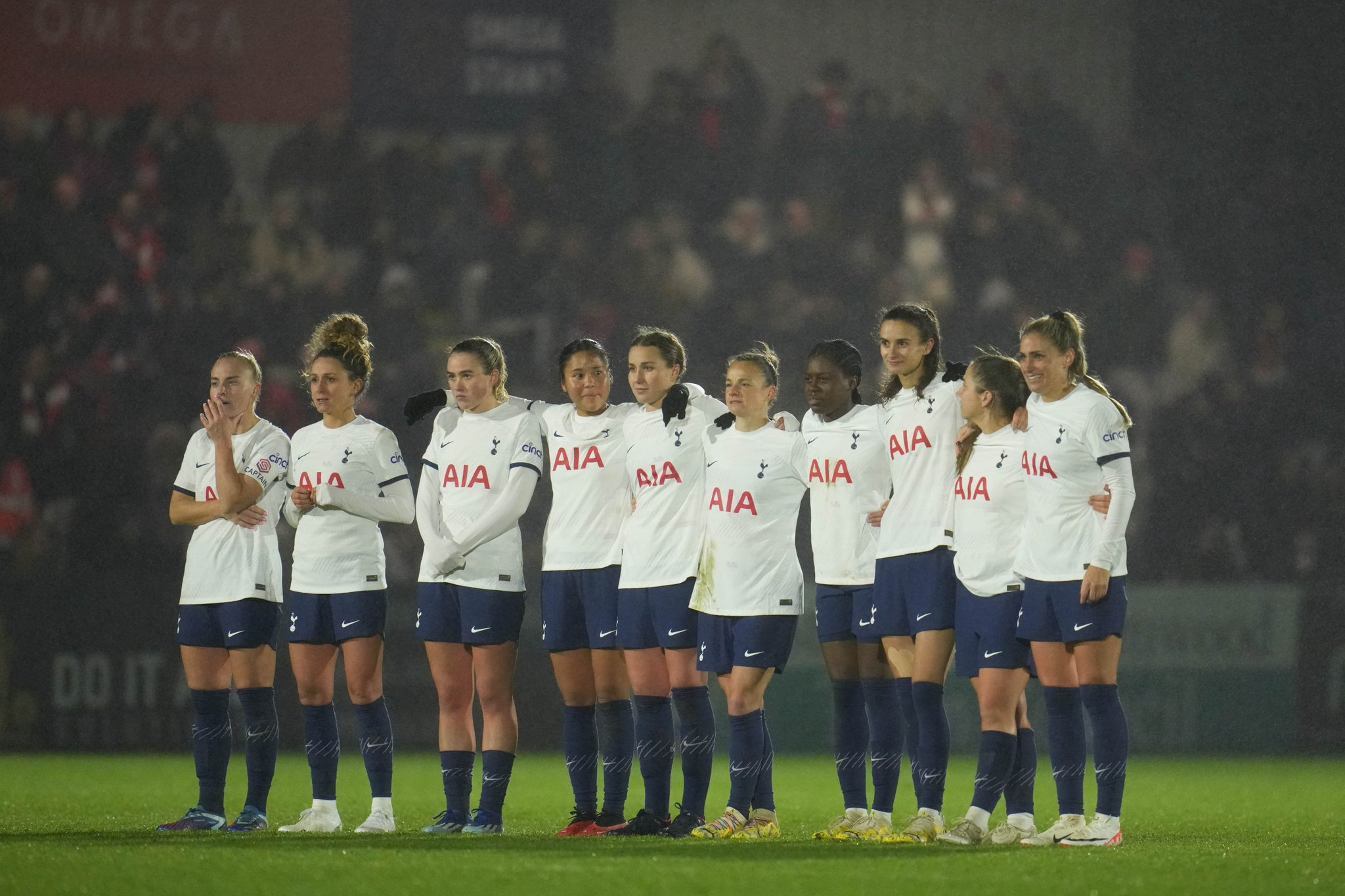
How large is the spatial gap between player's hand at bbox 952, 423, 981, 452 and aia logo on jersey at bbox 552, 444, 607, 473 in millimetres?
1556

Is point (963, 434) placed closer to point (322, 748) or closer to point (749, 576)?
point (749, 576)

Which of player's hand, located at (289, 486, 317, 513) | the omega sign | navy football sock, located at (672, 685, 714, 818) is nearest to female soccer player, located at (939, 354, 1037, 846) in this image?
navy football sock, located at (672, 685, 714, 818)

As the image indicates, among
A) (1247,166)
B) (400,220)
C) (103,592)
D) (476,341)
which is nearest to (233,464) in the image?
(476,341)

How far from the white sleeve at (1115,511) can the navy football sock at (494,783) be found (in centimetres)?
267

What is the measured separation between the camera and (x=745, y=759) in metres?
7.00

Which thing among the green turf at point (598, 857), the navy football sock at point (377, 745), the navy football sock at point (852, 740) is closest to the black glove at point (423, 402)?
the navy football sock at point (377, 745)

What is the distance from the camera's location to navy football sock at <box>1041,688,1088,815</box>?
6707 mm

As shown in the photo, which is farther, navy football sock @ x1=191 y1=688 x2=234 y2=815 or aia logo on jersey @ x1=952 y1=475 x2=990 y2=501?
navy football sock @ x1=191 y1=688 x2=234 y2=815

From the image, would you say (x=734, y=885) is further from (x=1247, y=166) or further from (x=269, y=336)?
(x=1247, y=166)

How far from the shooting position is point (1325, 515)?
1508 cm

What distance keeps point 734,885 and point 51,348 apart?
1103 centimetres

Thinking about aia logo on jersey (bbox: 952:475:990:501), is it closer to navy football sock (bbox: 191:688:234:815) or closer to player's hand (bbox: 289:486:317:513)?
player's hand (bbox: 289:486:317:513)

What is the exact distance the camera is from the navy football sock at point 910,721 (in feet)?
23.0

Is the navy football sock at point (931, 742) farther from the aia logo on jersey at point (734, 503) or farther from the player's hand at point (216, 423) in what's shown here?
the player's hand at point (216, 423)
